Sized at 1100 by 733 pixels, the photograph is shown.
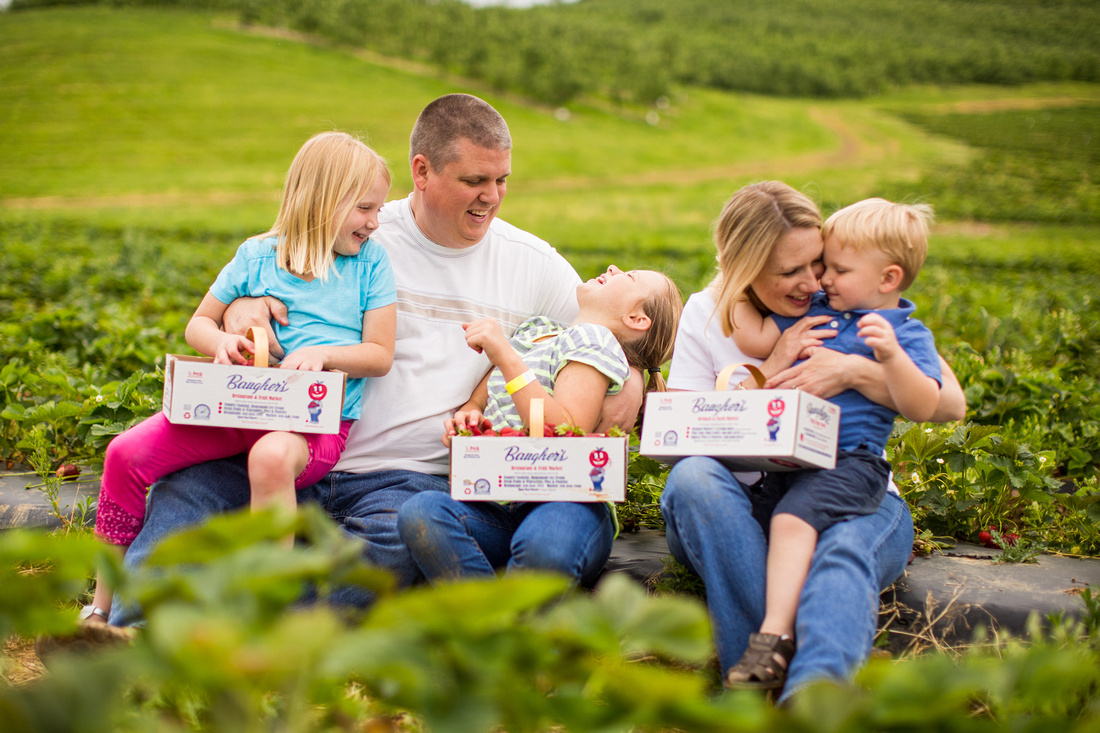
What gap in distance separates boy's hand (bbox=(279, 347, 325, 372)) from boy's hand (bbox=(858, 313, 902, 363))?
1.34m

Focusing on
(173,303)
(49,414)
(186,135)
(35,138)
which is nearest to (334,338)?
(49,414)

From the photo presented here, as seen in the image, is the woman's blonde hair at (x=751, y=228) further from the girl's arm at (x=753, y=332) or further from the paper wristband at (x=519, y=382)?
the paper wristband at (x=519, y=382)

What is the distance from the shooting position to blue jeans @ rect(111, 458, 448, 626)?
2.05 meters

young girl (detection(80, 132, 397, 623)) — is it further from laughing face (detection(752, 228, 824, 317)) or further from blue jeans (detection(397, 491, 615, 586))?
laughing face (detection(752, 228, 824, 317))

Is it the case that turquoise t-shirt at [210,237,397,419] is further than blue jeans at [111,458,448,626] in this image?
Yes

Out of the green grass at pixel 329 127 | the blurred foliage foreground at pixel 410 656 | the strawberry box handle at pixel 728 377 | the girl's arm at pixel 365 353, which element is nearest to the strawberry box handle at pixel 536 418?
the strawberry box handle at pixel 728 377

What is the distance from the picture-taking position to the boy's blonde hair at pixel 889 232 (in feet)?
6.59

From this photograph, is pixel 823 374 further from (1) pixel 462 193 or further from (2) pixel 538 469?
(1) pixel 462 193

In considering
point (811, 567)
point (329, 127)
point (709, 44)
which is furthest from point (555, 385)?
point (709, 44)

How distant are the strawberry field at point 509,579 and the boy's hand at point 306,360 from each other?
0.55 meters

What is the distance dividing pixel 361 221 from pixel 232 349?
0.52 m

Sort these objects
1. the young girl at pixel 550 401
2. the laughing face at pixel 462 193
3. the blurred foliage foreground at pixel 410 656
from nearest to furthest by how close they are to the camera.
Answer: the blurred foliage foreground at pixel 410 656
the young girl at pixel 550 401
the laughing face at pixel 462 193

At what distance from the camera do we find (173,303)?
5.73 metres

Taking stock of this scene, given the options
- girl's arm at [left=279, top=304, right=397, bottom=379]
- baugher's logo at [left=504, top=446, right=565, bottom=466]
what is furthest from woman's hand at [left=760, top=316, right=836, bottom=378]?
girl's arm at [left=279, top=304, right=397, bottom=379]
